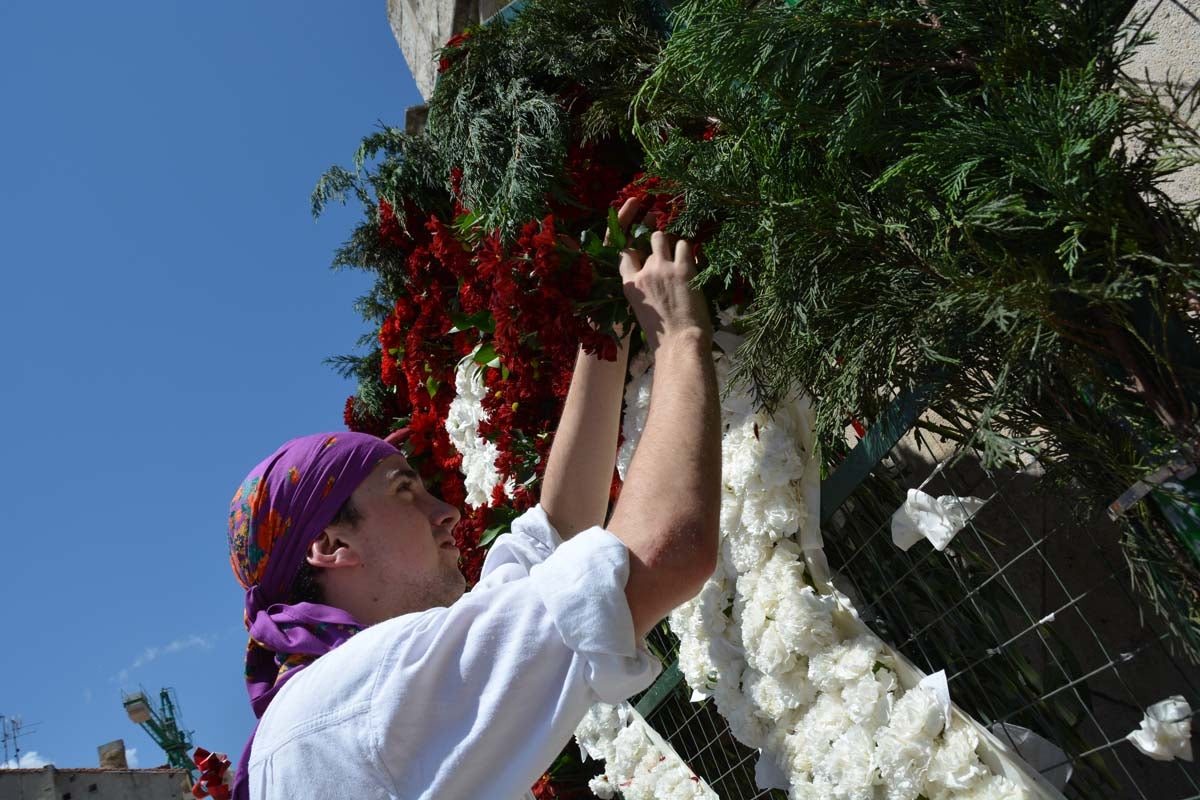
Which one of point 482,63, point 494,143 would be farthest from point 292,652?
point 482,63

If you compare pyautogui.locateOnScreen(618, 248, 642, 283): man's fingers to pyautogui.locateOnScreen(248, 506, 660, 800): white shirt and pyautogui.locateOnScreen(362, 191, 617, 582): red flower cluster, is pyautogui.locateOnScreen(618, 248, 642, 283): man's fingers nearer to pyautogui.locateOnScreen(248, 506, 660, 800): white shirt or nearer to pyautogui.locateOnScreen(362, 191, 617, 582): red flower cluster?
pyautogui.locateOnScreen(362, 191, 617, 582): red flower cluster

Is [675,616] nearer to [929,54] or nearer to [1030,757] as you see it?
[1030,757]

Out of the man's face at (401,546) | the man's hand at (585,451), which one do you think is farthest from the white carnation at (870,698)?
the man's face at (401,546)

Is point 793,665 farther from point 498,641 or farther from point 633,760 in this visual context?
point 633,760

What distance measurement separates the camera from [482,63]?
3.33m

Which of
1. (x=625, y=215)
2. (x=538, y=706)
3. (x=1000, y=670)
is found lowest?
(x=1000, y=670)

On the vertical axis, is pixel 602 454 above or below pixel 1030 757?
above

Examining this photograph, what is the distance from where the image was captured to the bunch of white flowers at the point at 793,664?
2.06m

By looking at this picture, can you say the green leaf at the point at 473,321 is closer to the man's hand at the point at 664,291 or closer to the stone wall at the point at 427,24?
the stone wall at the point at 427,24

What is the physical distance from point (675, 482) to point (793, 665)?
0.93m

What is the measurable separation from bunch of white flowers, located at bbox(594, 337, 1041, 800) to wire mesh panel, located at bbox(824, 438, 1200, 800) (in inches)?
4.8

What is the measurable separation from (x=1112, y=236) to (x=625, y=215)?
1.26 meters

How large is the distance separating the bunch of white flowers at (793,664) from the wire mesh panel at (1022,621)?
0.12m

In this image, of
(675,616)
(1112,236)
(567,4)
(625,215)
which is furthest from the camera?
(567,4)
